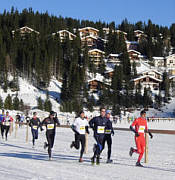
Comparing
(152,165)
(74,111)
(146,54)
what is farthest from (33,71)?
(152,165)

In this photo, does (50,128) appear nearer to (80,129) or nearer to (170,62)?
(80,129)

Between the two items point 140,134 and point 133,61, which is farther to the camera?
point 133,61

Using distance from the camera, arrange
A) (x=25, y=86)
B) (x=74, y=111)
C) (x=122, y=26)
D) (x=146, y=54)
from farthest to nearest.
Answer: (x=122, y=26) < (x=146, y=54) < (x=25, y=86) < (x=74, y=111)

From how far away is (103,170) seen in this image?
9.21 meters

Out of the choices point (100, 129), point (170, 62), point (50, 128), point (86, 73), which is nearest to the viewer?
point (100, 129)

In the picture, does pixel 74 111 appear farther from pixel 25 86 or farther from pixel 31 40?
pixel 31 40

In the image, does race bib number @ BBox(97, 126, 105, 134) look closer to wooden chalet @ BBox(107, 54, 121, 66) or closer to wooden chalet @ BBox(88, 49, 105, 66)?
wooden chalet @ BBox(88, 49, 105, 66)

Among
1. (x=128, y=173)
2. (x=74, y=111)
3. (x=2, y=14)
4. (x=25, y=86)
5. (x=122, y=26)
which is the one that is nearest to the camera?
(x=128, y=173)

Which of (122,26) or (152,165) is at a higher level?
(122,26)

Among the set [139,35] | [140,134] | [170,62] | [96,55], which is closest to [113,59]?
[96,55]

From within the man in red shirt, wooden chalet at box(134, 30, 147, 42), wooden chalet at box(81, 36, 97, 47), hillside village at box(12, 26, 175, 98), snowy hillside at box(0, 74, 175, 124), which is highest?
wooden chalet at box(134, 30, 147, 42)

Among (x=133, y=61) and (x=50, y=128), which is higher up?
(x=133, y=61)

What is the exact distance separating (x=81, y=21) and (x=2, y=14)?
50396mm

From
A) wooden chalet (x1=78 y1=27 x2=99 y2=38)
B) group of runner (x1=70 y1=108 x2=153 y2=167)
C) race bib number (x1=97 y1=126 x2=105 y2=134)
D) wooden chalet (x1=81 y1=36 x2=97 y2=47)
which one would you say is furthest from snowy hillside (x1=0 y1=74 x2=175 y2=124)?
wooden chalet (x1=78 y1=27 x2=99 y2=38)
